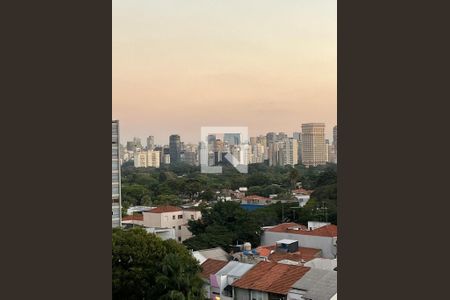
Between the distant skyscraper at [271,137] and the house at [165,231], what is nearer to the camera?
the distant skyscraper at [271,137]

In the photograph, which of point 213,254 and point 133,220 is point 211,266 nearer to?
point 213,254

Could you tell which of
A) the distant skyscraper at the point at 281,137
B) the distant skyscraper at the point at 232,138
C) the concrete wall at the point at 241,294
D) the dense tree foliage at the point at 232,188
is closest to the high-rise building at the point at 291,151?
the distant skyscraper at the point at 281,137

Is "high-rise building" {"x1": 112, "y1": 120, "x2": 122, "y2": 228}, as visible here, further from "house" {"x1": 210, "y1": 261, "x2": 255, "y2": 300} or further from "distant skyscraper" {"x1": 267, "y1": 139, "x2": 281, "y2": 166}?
"house" {"x1": 210, "y1": 261, "x2": 255, "y2": 300}

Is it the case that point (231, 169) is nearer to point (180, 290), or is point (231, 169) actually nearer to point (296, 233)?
point (296, 233)

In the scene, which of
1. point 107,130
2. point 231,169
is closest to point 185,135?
point 231,169

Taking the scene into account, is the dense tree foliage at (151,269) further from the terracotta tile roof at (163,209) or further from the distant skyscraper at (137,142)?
the terracotta tile roof at (163,209)

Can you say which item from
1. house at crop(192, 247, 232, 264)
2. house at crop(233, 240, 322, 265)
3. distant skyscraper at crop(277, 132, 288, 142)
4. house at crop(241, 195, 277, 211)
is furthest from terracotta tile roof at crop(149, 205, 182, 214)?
distant skyscraper at crop(277, 132, 288, 142)

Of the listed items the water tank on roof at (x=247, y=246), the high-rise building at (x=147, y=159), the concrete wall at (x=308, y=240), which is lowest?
the water tank on roof at (x=247, y=246)

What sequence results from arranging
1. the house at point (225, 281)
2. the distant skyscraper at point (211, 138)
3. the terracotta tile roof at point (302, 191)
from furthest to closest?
the terracotta tile roof at point (302, 191), the house at point (225, 281), the distant skyscraper at point (211, 138)
